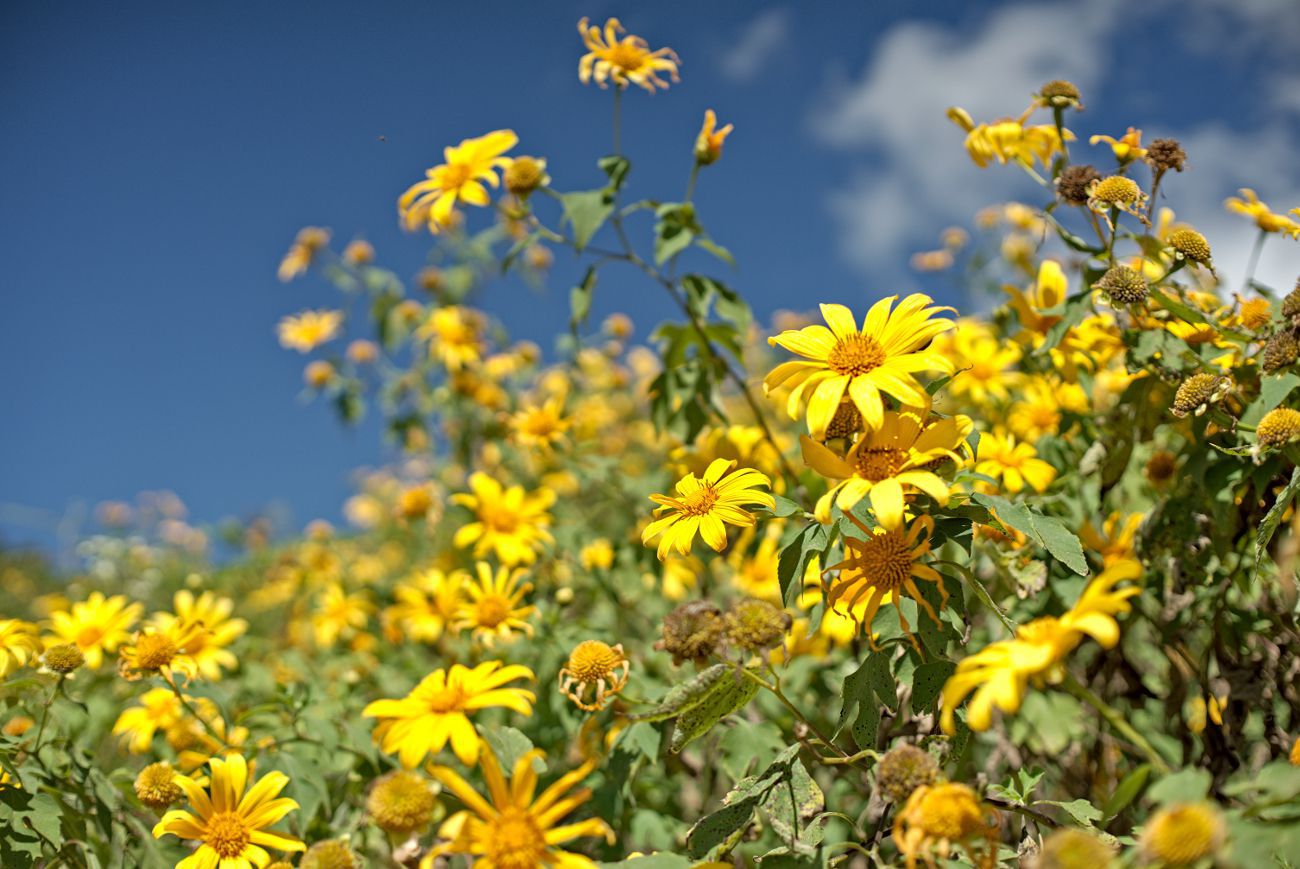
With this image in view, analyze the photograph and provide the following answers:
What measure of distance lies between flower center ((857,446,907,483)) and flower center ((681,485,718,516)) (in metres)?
0.28

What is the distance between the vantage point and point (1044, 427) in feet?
9.04

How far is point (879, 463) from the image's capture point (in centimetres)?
136

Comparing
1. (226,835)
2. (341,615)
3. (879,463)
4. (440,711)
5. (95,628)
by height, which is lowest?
(226,835)

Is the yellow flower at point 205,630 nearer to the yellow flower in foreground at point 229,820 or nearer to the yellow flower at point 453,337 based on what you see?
the yellow flower in foreground at point 229,820

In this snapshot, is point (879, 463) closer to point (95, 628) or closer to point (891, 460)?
point (891, 460)

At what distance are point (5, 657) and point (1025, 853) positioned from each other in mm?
2070

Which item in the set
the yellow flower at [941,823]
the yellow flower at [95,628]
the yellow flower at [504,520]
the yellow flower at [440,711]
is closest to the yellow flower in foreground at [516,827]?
the yellow flower at [440,711]

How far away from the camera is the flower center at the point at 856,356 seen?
1.42 meters

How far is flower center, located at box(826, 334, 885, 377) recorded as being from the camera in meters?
1.42

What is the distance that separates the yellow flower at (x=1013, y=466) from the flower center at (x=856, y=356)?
2.82 ft

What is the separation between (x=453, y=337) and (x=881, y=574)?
360 cm

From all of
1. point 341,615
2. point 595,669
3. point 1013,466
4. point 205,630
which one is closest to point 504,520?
point 205,630

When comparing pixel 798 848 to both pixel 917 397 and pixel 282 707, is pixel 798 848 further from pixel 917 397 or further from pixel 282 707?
pixel 282 707

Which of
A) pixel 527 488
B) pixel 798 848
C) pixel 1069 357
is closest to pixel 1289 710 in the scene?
pixel 1069 357
